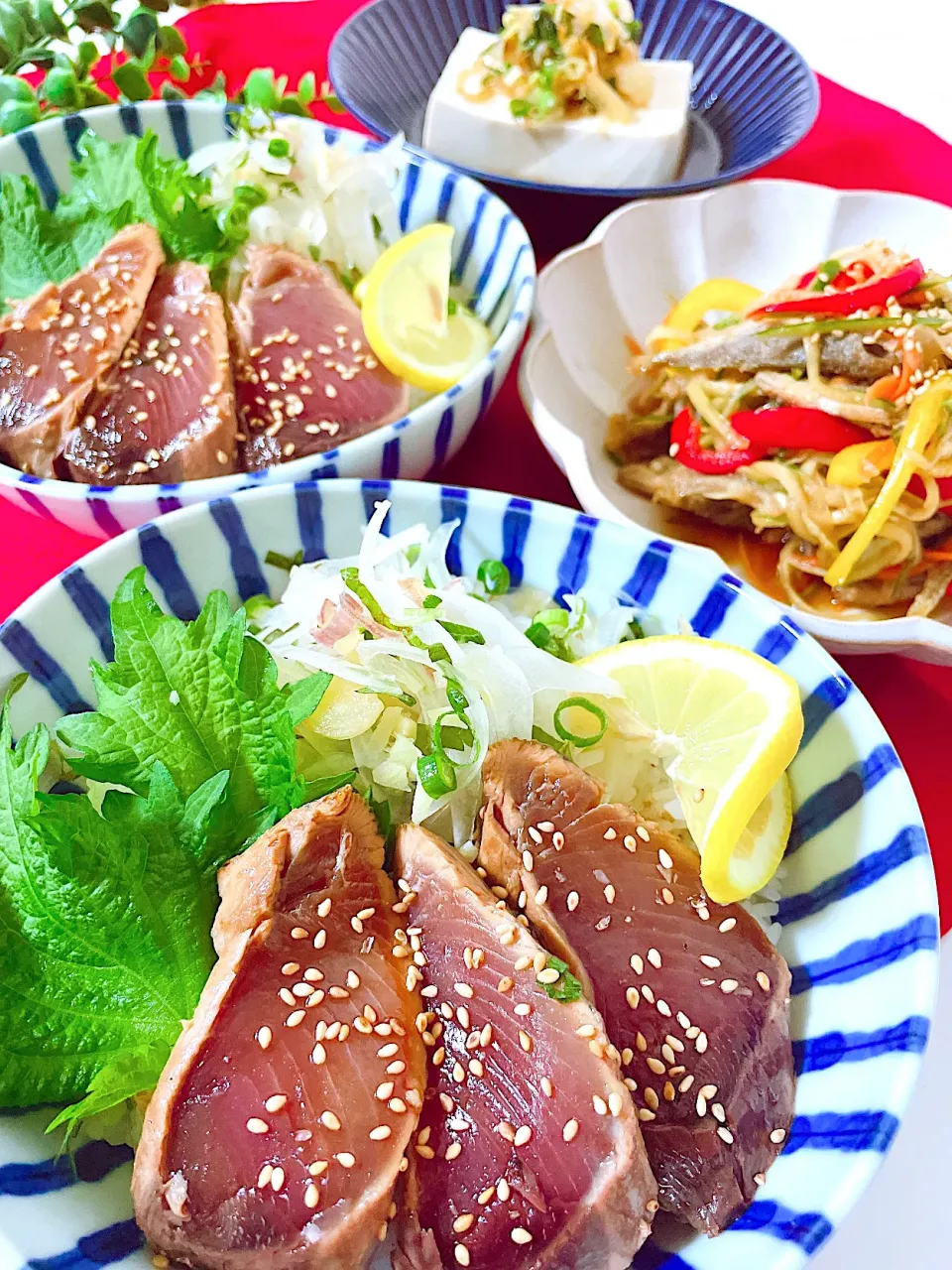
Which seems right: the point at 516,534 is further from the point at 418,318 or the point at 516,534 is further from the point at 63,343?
the point at 63,343

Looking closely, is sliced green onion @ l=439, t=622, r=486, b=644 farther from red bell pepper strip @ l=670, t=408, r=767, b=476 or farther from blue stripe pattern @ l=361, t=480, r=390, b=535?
red bell pepper strip @ l=670, t=408, r=767, b=476

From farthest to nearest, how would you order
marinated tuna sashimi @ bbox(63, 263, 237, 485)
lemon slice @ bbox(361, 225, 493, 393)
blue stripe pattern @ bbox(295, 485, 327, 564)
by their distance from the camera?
lemon slice @ bbox(361, 225, 493, 393), marinated tuna sashimi @ bbox(63, 263, 237, 485), blue stripe pattern @ bbox(295, 485, 327, 564)

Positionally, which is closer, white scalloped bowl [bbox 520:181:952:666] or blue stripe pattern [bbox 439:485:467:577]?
blue stripe pattern [bbox 439:485:467:577]

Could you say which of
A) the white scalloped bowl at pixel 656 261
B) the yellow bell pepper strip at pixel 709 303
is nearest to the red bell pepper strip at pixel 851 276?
the yellow bell pepper strip at pixel 709 303

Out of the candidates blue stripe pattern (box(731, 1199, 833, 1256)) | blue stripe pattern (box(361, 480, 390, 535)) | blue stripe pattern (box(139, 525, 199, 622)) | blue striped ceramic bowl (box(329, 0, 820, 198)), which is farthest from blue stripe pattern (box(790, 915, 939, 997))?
blue striped ceramic bowl (box(329, 0, 820, 198))

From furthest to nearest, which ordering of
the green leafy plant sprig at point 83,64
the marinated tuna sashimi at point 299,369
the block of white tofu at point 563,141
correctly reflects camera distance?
the block of white tofu at point 563,141 → the green leafy plant sprig at point 83,64 → the marinated tuna sashimi at point 299,369

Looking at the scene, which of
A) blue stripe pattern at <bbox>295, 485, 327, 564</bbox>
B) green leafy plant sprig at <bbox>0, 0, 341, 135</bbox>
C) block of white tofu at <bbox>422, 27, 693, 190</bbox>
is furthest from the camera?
block of white tofu at <bbox>422, 27, 693, 190</bbox>

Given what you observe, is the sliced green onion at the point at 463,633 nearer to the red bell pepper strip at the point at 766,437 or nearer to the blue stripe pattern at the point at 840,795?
the blue stripe pattern at the point at 840,795
